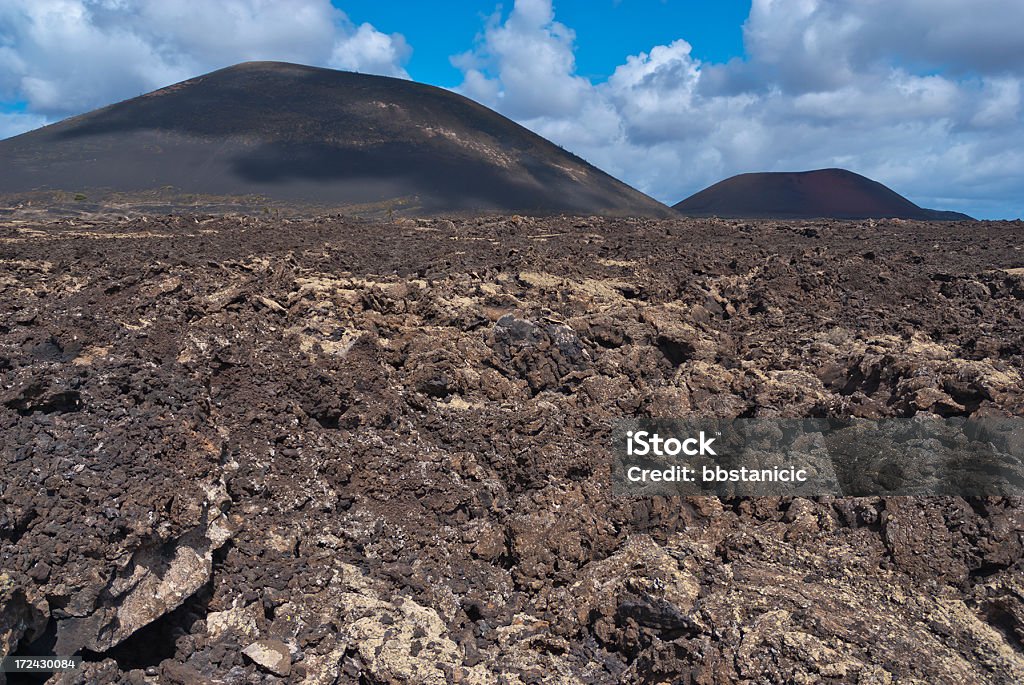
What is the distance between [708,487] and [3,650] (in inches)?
203

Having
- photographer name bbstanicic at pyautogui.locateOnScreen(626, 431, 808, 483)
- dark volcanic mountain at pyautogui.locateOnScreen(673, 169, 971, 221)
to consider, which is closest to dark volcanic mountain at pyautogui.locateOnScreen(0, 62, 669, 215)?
dark volcanic mountain at pyautogui.locateOnScreen(673, 169, 971, 221)

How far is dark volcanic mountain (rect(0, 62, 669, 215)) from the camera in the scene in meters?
31.6

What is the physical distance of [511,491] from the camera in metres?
6.92

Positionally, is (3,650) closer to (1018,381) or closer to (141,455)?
(141,455)

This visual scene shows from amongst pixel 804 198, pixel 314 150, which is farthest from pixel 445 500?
pixel 804 198

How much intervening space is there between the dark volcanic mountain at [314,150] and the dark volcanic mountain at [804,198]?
640cm

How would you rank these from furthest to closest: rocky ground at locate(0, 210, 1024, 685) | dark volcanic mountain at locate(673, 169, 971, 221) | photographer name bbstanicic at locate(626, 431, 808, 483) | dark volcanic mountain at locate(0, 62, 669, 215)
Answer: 1. dark volcanic mountain at locate(673, 169, 971, 221)
2. dark volcanic mountain at locate(0, 62, 669, 215)
3. photographer name bbstanicic at locate(626, 431, 808, 483)
4. rocky ground at locate(0, 210, 1024, 685)

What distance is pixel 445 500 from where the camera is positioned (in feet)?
21.8

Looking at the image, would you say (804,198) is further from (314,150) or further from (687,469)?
(687,469)

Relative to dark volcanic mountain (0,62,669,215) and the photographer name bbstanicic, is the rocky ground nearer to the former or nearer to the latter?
the photographer name bbstanicic

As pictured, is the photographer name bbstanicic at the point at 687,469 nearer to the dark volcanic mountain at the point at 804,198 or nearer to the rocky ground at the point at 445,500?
the rocky ground at the point at 445,500

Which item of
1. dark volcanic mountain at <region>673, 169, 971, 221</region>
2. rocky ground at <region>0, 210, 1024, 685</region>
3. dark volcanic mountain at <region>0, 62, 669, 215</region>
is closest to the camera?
rocky ground at <region>0, 210, 1024, 685</region>

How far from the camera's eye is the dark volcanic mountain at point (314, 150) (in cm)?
3162

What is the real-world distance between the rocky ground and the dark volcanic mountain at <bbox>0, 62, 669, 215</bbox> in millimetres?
22150
